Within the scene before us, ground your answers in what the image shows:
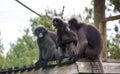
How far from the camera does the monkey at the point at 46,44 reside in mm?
10438

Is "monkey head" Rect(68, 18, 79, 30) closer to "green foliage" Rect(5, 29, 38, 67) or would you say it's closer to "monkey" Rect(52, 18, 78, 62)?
"monkey" Rect(52, 18, 78, 62)

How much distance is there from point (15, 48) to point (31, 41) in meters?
2.18

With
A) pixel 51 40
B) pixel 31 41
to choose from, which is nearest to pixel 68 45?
pixel 51 40

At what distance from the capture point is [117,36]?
1814cm

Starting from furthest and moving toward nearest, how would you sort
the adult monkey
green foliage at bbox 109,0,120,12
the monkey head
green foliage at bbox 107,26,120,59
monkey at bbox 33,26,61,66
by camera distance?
green foliage at bbox 107,26,120,59 → green foliage at bbox 109,0,120,12 → monkey at bbox 33,26,61,66 → the monkey head → the adult monkey

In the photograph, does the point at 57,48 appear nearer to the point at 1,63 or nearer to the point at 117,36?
the point at 117,36

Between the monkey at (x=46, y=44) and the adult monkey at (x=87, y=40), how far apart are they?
1442 millimetres

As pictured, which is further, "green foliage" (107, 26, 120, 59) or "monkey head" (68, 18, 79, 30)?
"green foliage" (107, 26, 120, 59)

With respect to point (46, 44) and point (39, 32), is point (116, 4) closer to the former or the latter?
point (46, 44)

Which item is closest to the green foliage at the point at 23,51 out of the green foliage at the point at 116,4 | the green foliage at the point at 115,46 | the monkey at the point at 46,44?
the green foliage at the point at 115,46

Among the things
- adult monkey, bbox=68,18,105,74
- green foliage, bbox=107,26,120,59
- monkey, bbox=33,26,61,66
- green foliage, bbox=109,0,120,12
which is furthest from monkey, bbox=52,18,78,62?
green foliage, bbox=107,26,120,59

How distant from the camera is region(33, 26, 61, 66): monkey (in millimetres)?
10438

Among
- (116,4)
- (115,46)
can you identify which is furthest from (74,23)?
(115,46)

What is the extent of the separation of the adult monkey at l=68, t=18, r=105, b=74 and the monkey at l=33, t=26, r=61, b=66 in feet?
4.73
